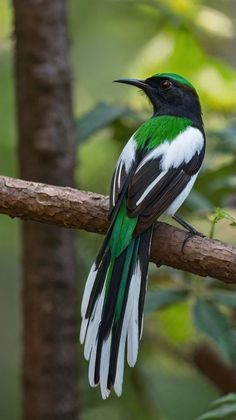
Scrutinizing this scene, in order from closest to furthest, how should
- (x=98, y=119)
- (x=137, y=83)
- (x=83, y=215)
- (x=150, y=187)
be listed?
(x=83, y=215) → (x=150, y=187) → (x=98, y=119) → (x=137, y=83)

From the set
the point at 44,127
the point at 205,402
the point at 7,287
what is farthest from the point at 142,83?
the point at 7,287

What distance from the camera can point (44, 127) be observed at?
459 centimetres

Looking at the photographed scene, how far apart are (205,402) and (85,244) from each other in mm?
1081

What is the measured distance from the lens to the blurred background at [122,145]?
4.16 metres

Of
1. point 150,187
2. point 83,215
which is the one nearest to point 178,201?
point 150,187

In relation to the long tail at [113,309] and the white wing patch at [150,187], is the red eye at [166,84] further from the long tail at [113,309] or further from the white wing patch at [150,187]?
the long tail at [113,309]

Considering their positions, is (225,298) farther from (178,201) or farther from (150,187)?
(150,187)

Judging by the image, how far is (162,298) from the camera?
394 cm

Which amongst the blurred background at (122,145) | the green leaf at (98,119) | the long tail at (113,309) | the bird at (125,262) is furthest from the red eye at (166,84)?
the long tail at (113,309)

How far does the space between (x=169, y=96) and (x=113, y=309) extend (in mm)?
1540

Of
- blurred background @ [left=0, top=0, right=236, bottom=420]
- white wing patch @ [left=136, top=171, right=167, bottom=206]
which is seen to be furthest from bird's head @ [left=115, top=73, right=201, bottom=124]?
white wing patch @ [left=136, top=171, right=167, bottom=206]

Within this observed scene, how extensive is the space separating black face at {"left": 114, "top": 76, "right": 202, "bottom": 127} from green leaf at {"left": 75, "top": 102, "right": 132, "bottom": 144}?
0.33 meters

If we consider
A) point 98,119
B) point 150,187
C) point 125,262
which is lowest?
point 125,262

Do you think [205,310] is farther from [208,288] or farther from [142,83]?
[142,83]
